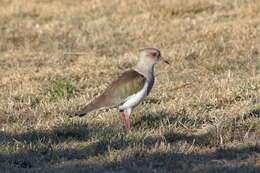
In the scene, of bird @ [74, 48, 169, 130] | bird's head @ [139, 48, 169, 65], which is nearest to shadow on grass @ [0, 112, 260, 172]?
bird @ [74, 48, 169, 130]

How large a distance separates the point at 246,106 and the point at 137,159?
2536 millimetres

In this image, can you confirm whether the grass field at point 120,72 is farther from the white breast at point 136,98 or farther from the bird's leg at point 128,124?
the white breast at point 136,98

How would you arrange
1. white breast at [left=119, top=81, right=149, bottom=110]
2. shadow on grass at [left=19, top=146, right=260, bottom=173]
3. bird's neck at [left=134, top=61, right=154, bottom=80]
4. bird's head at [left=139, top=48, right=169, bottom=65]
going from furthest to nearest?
1. bird's head at [left=139, top=48, right=169, bottom=65]
2. bird's neck at [left=134, top=61, right=154, bottom=80]
3. white breast at [left=119, top=81, right=149, bottom=110]
4. shadow on grass at [left=19, top=146, right=260, bottom=173]

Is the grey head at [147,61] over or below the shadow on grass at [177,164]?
over

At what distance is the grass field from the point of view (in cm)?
661

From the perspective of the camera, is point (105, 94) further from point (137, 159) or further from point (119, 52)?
point (119, 52)

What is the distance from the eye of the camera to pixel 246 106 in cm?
865

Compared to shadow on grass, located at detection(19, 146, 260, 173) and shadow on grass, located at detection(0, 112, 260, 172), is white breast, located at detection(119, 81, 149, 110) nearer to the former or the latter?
shadow on grass, located at detection(0, 112, 260, 172)

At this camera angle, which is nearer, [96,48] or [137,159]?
[137,159]

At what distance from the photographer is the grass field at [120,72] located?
21.7ft

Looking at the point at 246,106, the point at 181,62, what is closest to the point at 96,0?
the point at 181,62

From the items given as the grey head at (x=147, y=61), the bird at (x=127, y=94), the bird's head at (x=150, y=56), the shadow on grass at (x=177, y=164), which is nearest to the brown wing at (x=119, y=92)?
the bird at (x=127, y=94)

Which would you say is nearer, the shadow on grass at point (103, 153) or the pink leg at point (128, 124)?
the shadow on grass at point (103, 153)

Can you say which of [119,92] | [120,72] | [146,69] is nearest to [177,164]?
[119,92]
